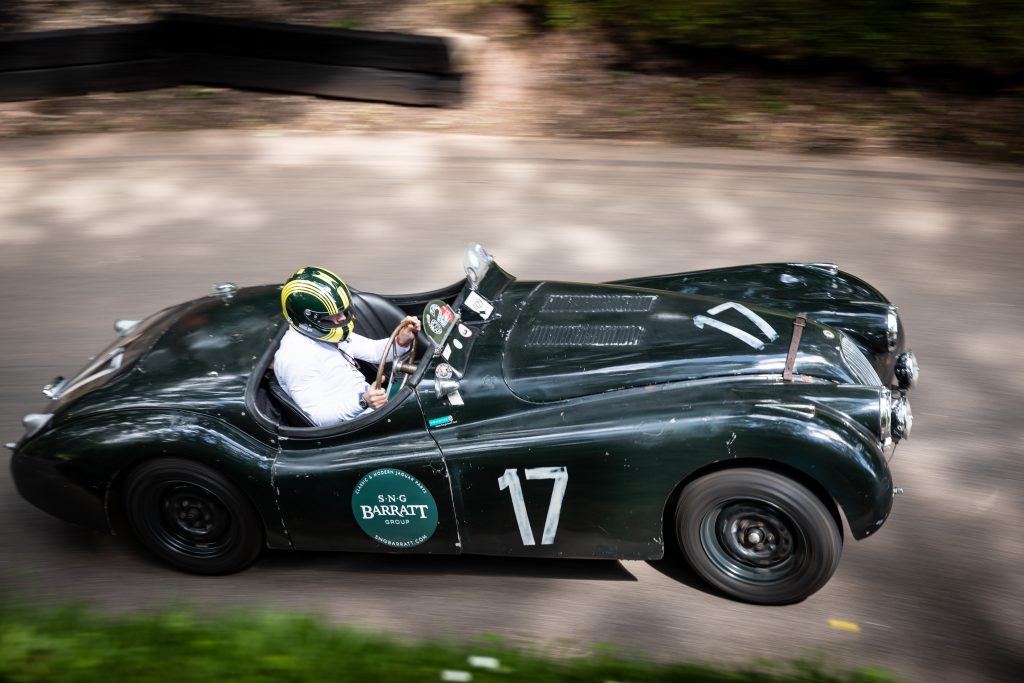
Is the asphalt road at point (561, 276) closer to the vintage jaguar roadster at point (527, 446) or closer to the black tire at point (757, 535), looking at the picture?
the black tire at point (757, 535)

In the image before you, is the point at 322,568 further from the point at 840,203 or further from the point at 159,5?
the point at 159,5

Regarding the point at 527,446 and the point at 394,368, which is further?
the point at 394,368

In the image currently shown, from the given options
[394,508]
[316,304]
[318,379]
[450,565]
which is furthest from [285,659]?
[316,304]

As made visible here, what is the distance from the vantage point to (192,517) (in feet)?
15.2

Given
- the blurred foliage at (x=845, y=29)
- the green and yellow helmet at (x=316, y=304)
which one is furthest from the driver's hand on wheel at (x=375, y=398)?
the blurred foliage at (x=845, y=29)

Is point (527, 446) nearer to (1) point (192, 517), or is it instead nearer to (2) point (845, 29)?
(1) point (192, 517)

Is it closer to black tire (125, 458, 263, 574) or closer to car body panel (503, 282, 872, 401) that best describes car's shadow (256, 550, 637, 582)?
black tire (125, 458, 263, 574)

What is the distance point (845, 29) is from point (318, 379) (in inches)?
299

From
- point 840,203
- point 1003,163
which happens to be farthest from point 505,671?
point 1003,163

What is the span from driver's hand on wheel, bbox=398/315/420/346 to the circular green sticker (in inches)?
33.0

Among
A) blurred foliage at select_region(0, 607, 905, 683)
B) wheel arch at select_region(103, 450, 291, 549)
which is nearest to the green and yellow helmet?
wheel arch at select_region(103, 450, 291, 549)

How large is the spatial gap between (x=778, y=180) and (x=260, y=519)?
241 inches

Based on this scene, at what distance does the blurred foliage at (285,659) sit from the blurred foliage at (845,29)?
7.71 m

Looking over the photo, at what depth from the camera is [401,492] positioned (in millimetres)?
4277
